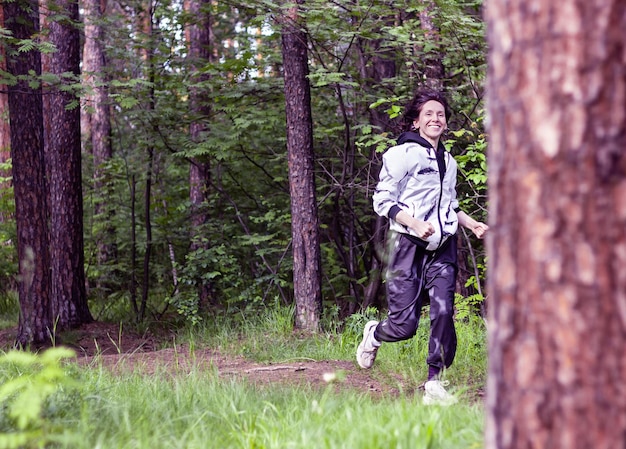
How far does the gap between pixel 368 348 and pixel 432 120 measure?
192 centimetres

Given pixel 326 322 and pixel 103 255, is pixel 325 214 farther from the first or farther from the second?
pixel 103 255

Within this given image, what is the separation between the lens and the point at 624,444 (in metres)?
1.85

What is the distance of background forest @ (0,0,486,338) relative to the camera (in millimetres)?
8320

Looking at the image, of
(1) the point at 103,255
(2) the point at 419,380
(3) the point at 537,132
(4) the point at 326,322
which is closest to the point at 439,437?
(3) the point at 537,132

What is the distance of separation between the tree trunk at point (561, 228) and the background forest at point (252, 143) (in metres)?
5.47

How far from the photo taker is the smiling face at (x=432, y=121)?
5320 mm

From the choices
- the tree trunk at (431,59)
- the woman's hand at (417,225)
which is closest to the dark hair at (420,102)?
the woman's hand at (417,225)

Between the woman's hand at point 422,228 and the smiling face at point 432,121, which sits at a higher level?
the smiling face at point 432,121

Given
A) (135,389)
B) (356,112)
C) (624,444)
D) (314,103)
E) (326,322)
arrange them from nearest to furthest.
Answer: (624,444)
(135,389)
(326,322)
(356,112)
(314,103)

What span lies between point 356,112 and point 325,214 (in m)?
1.66

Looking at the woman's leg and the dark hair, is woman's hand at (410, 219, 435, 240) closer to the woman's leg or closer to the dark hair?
the woman's leg

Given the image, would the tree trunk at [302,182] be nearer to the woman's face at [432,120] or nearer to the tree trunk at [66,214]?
the woman's face at [432,120]

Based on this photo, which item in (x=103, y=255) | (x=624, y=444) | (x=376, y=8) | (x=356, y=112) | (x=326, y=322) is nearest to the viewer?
(x=624, y=444)

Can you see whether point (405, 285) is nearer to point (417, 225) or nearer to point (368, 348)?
point (417, 225)
